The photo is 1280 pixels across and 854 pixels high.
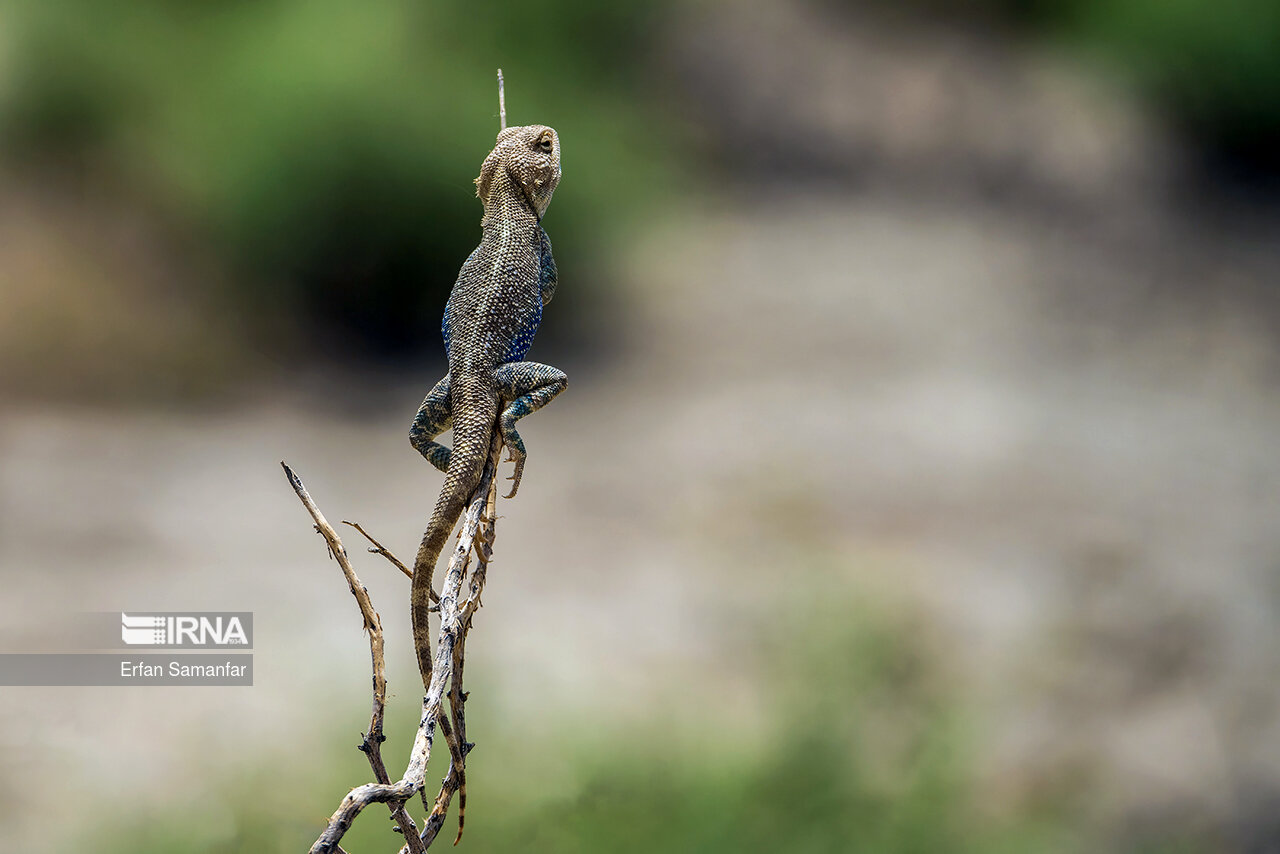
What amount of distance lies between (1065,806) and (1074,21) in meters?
4.08

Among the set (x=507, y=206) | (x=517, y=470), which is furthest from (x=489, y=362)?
(x=507, y=206)

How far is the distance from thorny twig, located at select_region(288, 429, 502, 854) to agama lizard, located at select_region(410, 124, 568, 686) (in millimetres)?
A: 72

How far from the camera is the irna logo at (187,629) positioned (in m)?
3.77

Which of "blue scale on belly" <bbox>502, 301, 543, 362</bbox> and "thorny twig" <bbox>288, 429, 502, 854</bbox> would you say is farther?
"blue scale on belly" <bbox>502, 301, 543, 362</bbox>

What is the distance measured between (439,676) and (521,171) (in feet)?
3.12

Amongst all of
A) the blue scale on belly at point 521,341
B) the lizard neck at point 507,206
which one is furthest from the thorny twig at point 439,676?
the lizard neck at point 507,206

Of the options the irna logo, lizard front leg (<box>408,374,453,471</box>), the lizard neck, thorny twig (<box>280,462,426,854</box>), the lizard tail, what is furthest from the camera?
the irna logo

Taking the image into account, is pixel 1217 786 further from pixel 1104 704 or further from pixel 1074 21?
pixel 1074 21

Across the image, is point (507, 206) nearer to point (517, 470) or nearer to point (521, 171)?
point (521, 171)

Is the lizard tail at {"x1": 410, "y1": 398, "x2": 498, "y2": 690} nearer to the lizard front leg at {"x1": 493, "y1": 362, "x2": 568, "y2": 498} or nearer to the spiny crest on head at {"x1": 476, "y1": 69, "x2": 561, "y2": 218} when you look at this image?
the lizard front leg at {"x1": 493, "y1": 362, "x2": 568, "y2": 498}

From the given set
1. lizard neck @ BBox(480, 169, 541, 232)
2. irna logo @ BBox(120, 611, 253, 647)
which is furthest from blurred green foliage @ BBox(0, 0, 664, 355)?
lizard neck @ BBox(480, 169, 541, 232)

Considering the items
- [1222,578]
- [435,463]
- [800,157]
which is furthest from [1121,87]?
[435,463]

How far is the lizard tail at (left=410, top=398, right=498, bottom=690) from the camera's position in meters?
1.67

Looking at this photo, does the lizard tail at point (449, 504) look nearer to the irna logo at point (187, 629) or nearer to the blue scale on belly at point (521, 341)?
the blue scale on belly at point (521, 341)
